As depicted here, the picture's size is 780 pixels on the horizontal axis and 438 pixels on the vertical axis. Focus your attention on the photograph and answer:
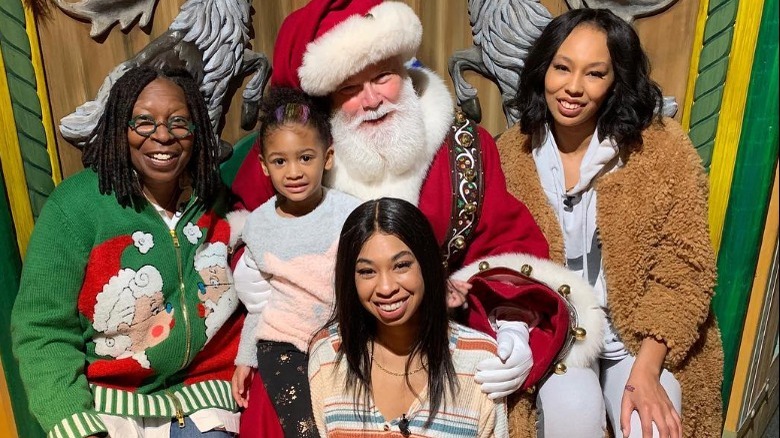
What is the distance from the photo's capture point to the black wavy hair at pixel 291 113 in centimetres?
173

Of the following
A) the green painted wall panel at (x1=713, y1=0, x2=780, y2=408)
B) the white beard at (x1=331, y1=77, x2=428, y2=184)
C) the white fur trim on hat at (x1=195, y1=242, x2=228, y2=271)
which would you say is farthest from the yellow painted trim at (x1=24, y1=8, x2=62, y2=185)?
the green painted wall panel at (x1=713, y1=0, x2=780, y2=408)

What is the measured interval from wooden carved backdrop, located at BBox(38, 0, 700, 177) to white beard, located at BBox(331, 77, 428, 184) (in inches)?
15.8

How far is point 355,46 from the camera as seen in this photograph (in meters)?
1.76

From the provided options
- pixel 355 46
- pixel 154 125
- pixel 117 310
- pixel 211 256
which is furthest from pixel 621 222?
pixel 117 310

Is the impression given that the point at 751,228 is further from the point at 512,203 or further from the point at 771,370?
the point at 771,370

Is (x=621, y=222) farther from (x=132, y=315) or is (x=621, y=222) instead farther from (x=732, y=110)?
(x=132, y=315)

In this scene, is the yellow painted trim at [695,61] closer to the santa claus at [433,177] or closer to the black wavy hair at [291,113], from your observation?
the santa claus at [433,177]

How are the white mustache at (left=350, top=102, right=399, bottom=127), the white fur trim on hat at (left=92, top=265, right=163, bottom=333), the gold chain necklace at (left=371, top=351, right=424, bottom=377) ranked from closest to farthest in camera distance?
1. the gold chain necklace at (left=371, top=351, right=424, bottom=377)
2. the white fur trim on hat at (left=92, top=265, right=163, bottom=333)
3. the white mustache at (left=350, top=102, right=399, bottom=127)

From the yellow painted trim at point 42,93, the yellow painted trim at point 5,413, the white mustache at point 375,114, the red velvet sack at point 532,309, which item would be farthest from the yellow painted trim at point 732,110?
the yellow painted trim at point 5,413

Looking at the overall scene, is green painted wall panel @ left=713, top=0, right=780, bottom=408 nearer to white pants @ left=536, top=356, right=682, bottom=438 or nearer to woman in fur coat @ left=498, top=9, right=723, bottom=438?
woman in fur coat @ left=498, top=9, right=723, bottom=438

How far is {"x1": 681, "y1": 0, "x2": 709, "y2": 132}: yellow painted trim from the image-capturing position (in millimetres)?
1897

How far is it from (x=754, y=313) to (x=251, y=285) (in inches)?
62.6

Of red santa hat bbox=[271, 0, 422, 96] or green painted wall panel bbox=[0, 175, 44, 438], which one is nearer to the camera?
red santa hat bbox=[271, 0, 422, 96]

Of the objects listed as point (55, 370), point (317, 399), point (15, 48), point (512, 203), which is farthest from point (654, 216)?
point (15, 48)
